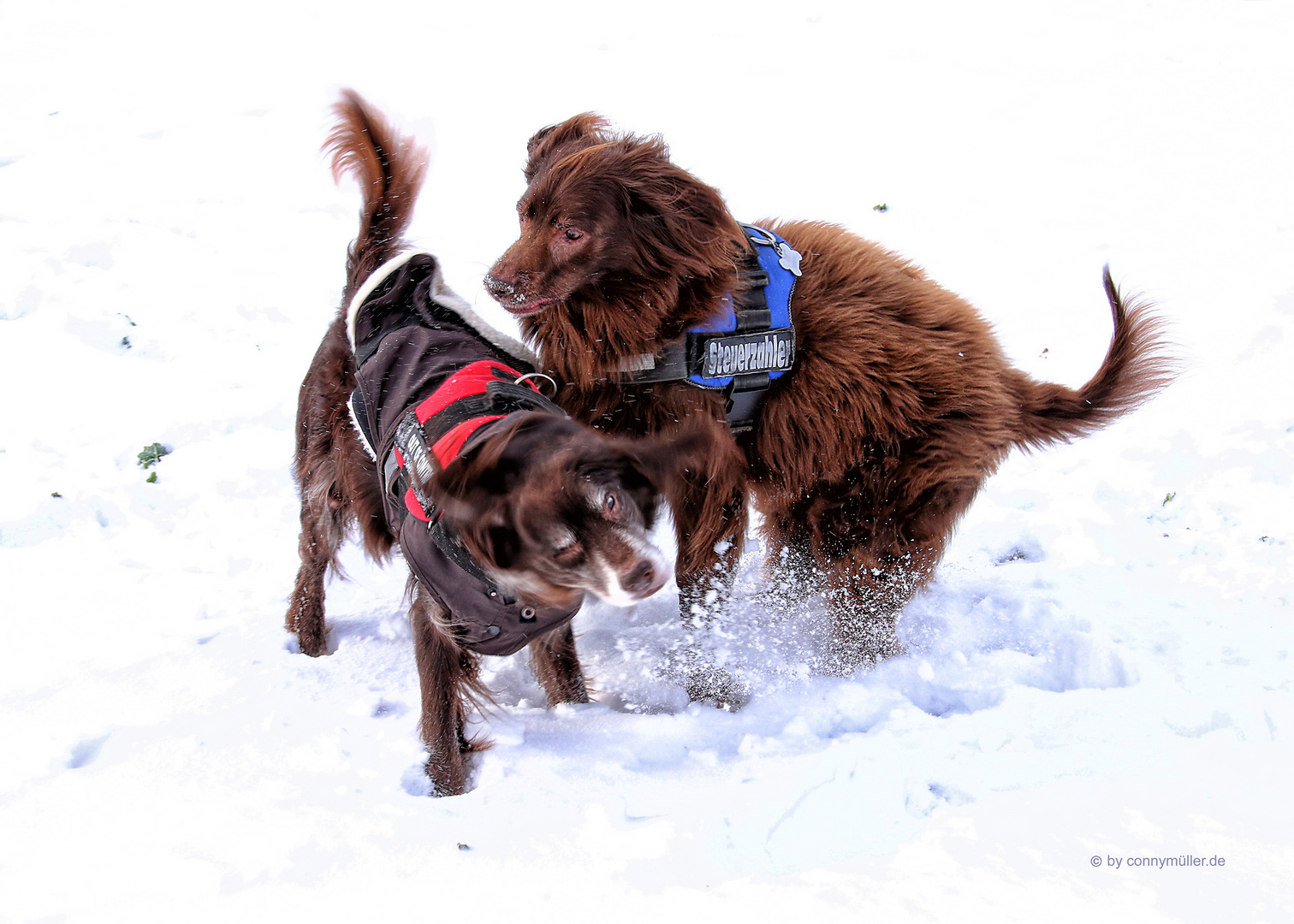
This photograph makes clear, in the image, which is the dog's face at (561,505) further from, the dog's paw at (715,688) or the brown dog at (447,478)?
the dog's paw at (715,688)

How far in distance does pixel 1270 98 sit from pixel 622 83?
5.15m

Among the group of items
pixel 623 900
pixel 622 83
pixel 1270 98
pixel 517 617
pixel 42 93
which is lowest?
pixel 623 900

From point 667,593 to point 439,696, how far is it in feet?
4.29

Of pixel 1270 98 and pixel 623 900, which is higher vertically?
pixel 1270 98

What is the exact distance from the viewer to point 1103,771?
2.13 meters

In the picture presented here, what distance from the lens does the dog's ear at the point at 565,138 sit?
2697 mm

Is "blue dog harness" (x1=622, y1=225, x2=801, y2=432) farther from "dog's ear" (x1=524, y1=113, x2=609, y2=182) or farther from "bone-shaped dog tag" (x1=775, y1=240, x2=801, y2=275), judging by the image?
"dog's ear" (x1=524, y1=113, x2=609, y2=182)

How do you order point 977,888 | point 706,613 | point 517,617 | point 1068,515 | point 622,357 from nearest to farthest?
point 977,888 < point 517,617 < point 622,357 < point 706,613 < point 1068,515

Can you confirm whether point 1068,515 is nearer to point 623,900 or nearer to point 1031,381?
point 1031,381

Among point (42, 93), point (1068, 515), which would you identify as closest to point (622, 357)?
point (1068, 515)

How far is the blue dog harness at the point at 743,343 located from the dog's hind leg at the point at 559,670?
0.92 meters

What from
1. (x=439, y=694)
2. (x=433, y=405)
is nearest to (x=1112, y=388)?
(x=433, y=405)

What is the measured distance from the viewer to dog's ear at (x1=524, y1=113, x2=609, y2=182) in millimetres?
2697

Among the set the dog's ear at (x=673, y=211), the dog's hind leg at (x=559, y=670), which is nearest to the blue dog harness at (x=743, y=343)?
the dog's ear at (x=673, y=211)
